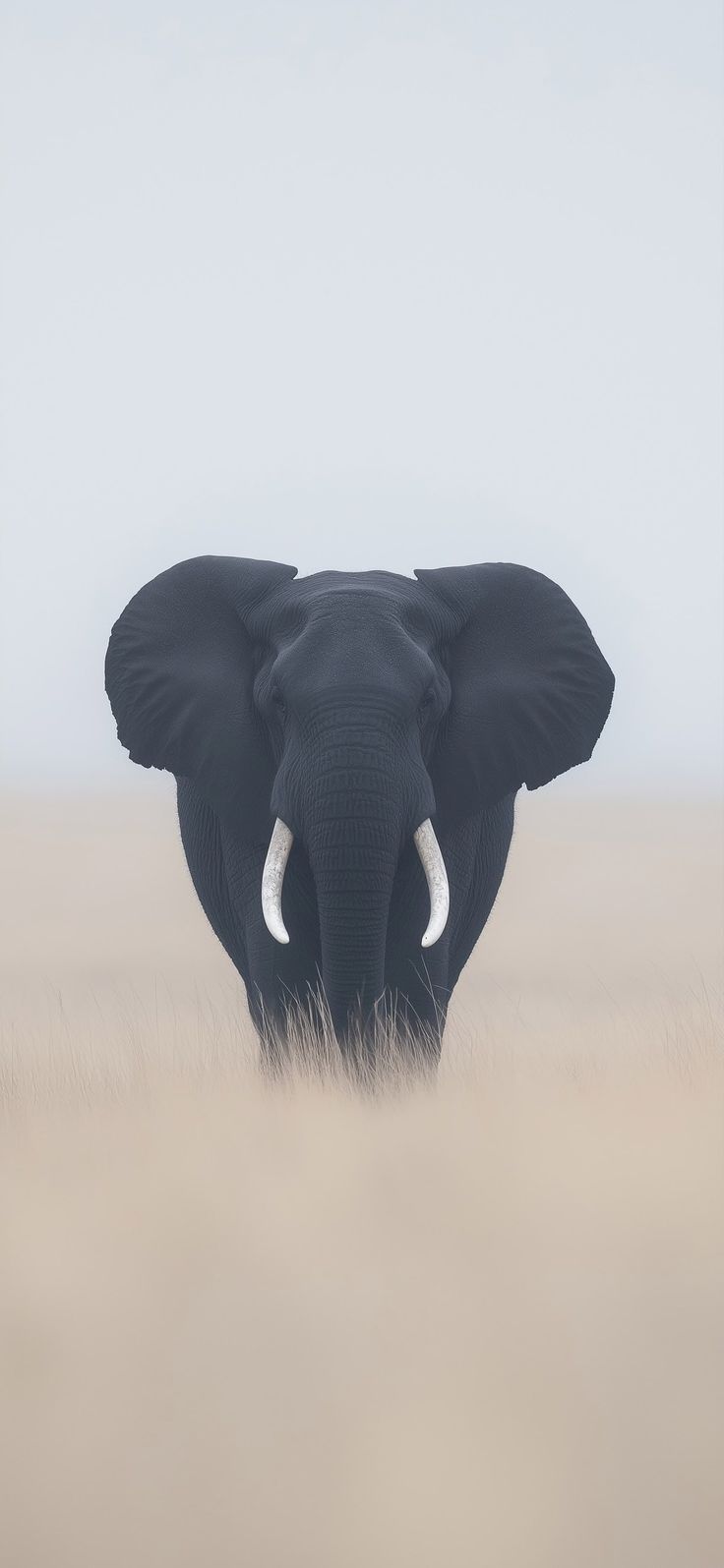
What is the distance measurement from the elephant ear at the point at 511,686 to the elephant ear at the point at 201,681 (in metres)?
1.04

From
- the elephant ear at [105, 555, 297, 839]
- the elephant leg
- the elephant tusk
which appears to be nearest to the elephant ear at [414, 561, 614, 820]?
the elephant tusk

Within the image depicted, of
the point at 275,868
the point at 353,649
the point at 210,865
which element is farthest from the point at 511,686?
the point at 210,865

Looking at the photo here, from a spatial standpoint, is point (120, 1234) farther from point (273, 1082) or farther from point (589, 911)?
point (589, 911)

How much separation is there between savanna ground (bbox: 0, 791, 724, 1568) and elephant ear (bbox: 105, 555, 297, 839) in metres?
1.72

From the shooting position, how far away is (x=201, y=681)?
366 inches

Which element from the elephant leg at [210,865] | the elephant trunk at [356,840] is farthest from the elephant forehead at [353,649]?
the elephant leg at [210,865]

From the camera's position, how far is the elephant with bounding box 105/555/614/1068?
8.17m

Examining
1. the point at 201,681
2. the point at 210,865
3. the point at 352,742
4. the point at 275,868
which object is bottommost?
the point at 275,868

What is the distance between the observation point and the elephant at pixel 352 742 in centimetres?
817

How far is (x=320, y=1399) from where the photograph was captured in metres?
4.66

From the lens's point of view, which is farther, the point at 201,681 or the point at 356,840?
the point at 201,681

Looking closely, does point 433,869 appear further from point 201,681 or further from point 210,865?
point 210,865

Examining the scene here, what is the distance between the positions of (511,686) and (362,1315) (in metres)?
4.94

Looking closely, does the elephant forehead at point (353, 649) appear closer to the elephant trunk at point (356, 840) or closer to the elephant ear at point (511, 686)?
the elephant trunk at point (356, 840)
